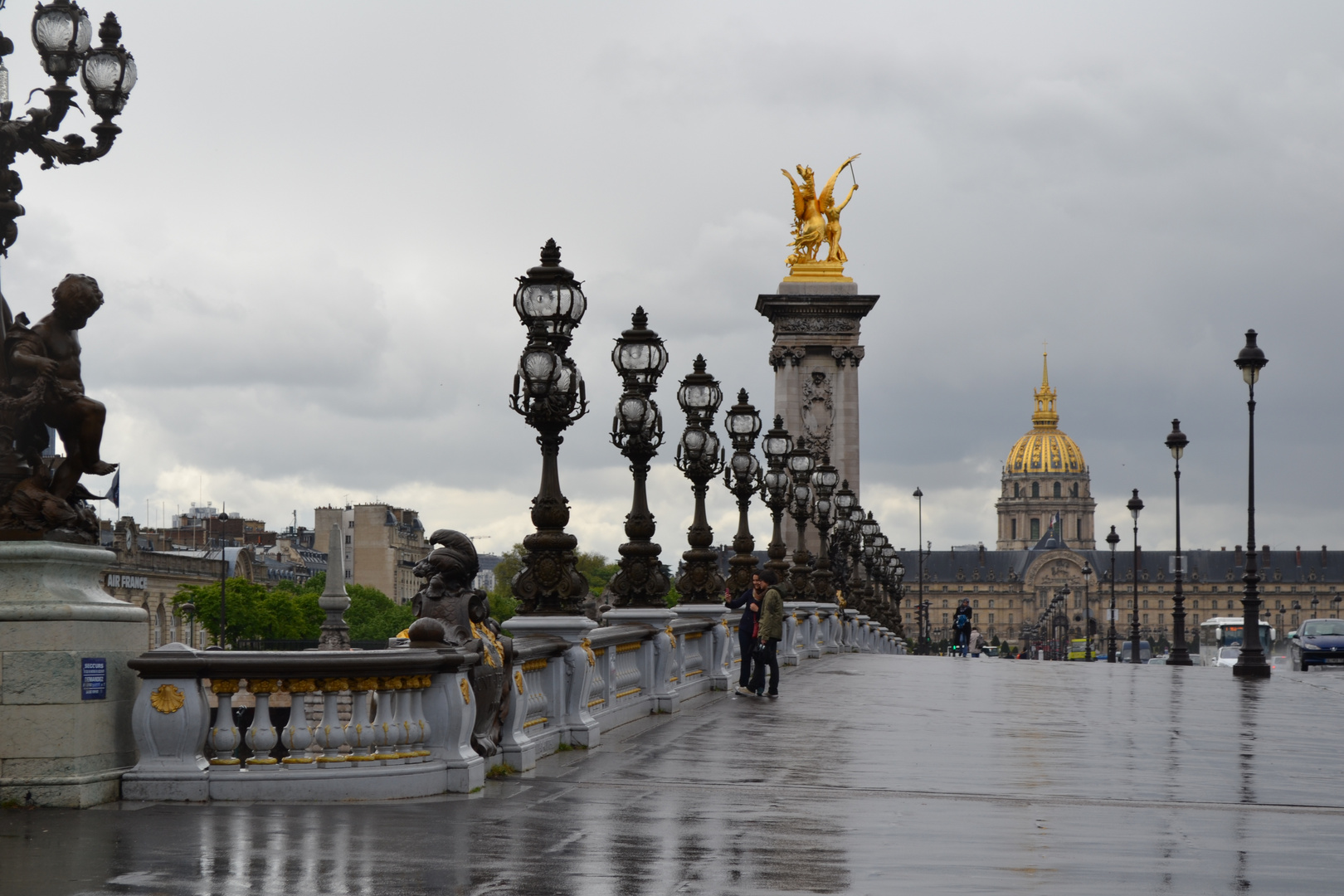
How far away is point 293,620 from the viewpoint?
138 meters

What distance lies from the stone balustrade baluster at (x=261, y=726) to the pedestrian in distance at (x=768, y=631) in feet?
44.2

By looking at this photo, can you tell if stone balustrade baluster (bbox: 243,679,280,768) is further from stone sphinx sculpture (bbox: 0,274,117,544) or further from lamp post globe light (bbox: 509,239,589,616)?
lamp post globe light (bbox: 509,239,589,616)

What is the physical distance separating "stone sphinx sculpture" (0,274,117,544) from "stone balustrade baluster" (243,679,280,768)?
5.36 ft

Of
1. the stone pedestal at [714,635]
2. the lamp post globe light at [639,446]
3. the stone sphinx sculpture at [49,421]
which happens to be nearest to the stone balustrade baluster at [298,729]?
the stone sphinx sculpture at [49,421]

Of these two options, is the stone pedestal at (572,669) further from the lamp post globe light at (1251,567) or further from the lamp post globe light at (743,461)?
the lamp post globe light at (1251,567)

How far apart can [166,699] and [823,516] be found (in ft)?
114

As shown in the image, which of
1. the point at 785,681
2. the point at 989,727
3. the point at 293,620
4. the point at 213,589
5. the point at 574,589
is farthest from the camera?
the point at 293,620

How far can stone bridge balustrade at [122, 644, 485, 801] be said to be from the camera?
12.6 meters

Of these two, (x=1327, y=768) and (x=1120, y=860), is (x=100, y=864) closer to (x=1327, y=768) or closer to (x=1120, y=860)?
(x=1120, y=860)

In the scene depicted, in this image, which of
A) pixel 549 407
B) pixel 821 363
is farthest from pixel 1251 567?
pixel 821 363

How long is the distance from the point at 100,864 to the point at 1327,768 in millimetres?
A: 12375

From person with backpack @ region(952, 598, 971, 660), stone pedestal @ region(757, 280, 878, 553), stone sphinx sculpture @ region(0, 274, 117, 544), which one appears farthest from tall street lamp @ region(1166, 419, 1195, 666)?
stone sphinx sculpture @ region(0, 274, 117, 544)

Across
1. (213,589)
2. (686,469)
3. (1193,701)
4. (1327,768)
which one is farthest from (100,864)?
(213,589)

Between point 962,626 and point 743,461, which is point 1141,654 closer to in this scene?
point 962,626
